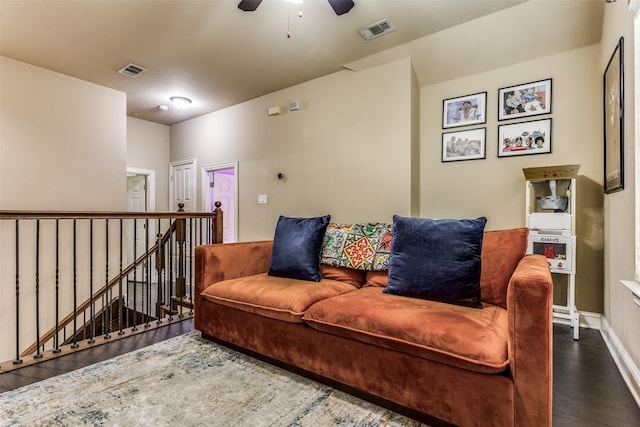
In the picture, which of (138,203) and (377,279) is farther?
(138,203)

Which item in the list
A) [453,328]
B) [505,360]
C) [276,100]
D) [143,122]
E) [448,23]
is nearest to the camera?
[505,360]

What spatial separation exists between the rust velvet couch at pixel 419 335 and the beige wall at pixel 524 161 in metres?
1.47

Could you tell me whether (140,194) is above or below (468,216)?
above

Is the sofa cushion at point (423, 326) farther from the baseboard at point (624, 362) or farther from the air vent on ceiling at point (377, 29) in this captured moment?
the air vent on ceiling at point (377, 29)

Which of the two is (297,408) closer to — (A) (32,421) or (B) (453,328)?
(B) (453,328)

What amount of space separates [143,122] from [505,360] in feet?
20.7

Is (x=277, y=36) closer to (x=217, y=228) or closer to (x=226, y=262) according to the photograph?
(x=217, y=228)

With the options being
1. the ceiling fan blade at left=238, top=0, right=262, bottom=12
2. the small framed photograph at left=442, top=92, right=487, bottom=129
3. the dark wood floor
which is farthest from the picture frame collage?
the ceiling fan blade at left=238, top=0, right=262, bottom=12

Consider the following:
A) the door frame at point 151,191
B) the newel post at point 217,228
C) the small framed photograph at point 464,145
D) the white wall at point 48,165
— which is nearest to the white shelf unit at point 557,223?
the small framed photograph at point 464,145

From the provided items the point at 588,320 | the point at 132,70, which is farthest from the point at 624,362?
the point at 132,70

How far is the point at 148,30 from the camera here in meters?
2.99

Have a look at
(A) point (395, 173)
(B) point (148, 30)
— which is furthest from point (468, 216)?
(B) point (148, 30)

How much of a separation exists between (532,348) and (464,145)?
101 inches

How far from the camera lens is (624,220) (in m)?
1.96
